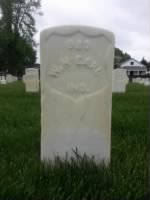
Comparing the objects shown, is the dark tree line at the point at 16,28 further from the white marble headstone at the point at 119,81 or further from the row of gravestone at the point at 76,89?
the row of gravestone at the point at 76,89

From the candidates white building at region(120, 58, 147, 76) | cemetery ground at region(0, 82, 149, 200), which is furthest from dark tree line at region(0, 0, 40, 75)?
cemetery ground at region(0, 82, 149, 200)

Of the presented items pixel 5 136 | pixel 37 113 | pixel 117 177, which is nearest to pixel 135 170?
pixel 117 177

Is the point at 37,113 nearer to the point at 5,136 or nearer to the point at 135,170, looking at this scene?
the point at 5,136

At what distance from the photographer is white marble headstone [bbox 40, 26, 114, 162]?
3.54 m

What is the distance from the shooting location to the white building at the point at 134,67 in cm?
8688

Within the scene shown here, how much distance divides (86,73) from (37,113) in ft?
13.9

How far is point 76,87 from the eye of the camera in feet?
11.8

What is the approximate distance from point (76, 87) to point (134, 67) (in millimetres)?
84189

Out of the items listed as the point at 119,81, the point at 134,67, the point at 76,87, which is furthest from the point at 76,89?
the point at 134,67

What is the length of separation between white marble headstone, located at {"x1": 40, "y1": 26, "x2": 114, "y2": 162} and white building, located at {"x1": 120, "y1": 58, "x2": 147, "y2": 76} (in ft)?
273

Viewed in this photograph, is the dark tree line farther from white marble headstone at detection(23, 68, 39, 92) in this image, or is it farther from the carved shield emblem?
the carved shield emblem

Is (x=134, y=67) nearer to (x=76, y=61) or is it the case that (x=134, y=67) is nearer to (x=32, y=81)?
(x=32, y=81)

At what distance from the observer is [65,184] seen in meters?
3.00

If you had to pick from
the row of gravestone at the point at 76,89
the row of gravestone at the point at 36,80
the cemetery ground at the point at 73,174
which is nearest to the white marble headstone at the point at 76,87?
the row of gravestone at the point at 76,89
